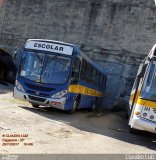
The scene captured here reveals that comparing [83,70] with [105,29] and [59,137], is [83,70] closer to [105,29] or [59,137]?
[59,137]

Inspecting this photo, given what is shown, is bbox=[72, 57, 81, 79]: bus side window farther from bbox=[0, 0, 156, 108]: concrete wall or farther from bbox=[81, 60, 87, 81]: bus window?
bbox=[0, 0, 156, 108]: concrete wall

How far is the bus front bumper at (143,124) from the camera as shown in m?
10.7

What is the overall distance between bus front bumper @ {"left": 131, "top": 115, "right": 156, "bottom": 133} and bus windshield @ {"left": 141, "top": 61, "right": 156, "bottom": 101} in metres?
0.65

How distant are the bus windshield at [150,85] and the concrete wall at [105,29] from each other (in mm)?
15594

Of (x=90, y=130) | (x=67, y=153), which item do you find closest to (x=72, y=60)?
(x=90, y=130)

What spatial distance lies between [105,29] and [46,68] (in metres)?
13.9

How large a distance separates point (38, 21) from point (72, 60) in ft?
51.5

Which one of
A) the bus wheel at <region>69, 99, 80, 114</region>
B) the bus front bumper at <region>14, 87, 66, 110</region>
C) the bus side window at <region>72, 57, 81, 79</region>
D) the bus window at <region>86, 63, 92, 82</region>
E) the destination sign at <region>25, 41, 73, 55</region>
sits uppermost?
the destination sign at <region>25, 41, 73, 55</region>

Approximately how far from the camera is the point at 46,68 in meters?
14.7

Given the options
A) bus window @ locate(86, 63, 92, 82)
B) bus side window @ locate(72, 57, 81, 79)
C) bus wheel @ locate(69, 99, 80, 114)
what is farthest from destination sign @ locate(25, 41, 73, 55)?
bus window @ locate(86, 63, 92, 82)

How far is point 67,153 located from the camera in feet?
27.4

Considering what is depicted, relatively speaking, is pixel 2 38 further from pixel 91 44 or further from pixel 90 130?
pixel 90 130

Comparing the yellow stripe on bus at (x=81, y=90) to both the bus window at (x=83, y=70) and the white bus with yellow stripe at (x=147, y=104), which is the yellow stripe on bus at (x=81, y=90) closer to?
the bus window at (x=83, y=70)

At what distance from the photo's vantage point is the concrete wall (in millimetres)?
26984
